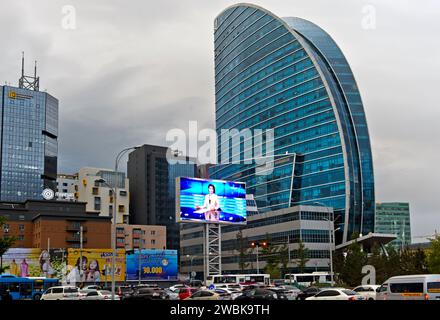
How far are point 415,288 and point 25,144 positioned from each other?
175m

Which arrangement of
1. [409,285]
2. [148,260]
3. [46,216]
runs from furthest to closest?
1. [46,216]
2. [148,260]
3. [409,285]

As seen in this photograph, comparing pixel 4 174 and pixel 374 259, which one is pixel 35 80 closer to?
pixel 4 174

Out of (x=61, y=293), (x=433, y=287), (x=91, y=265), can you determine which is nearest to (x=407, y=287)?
(x=433, y=287)

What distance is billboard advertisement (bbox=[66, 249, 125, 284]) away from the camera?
100 m

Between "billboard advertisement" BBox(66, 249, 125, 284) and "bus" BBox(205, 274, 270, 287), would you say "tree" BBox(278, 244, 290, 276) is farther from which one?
"billboard advertisement" BBox(66, 249, 125, 284)

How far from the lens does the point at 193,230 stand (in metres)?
170

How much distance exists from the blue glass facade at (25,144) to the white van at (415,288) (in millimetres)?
170036

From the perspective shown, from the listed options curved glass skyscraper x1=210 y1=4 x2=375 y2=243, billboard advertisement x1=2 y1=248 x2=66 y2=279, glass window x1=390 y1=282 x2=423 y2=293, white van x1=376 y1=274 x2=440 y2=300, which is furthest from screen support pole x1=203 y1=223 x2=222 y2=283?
curved glass skyscraper x1=210 y1=4 x2=375 y2=243

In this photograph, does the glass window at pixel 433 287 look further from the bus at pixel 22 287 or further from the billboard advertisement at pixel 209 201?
the billboard advertisement at pixel 209 201

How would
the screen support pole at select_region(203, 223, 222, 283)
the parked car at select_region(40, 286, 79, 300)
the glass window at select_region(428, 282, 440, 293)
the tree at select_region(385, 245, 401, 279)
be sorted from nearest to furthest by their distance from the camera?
the glass window at select_region(428, 282, 440, 293) → the parked car at select_region(40, 286, 79, 300) → the screen support pole at select_region(203, 223, 222, 283) → the tree at select_region(385, 245, 401, 279)

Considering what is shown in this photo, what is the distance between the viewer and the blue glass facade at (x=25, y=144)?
185 metres

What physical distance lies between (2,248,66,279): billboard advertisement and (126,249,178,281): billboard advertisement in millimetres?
12548
